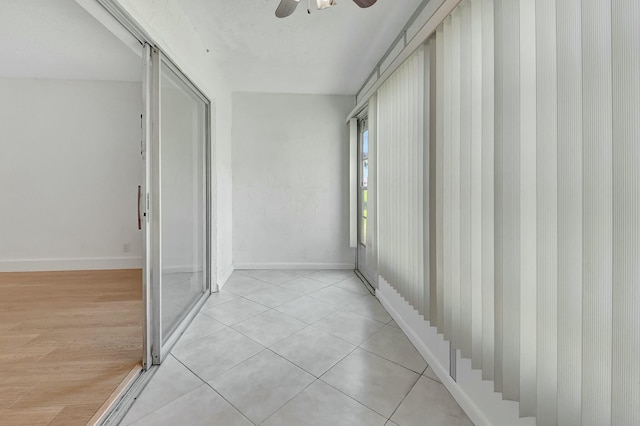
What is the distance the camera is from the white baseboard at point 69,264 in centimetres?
361

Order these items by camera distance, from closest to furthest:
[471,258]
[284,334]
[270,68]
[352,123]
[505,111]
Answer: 1. [505,111]
2. [471,258]
3. [284,334]
4. [270,68]
5. [352,123]

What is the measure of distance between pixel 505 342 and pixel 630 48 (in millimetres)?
991

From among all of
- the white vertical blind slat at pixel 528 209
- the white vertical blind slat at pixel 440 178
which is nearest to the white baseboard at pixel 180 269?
the white vertical blind slat at pixel 440 178

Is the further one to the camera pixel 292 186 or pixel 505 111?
pixel 292 186

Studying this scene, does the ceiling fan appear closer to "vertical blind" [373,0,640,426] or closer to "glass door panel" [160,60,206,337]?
"vertical blind" [373,0,640,426]

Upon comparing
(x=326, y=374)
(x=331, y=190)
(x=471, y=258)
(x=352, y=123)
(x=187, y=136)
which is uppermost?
(x=352, y=123)

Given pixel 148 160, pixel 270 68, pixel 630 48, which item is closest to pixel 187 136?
pixel 148 160

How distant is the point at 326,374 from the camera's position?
5.51 ft

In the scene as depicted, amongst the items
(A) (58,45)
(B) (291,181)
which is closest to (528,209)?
(B) (291,181)

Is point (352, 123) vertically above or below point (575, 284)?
above

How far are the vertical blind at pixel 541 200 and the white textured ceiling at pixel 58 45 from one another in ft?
10.1

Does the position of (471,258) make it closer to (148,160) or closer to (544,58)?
(544,58)

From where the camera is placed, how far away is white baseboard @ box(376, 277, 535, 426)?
3.75 ft

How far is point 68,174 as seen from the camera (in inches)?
148
